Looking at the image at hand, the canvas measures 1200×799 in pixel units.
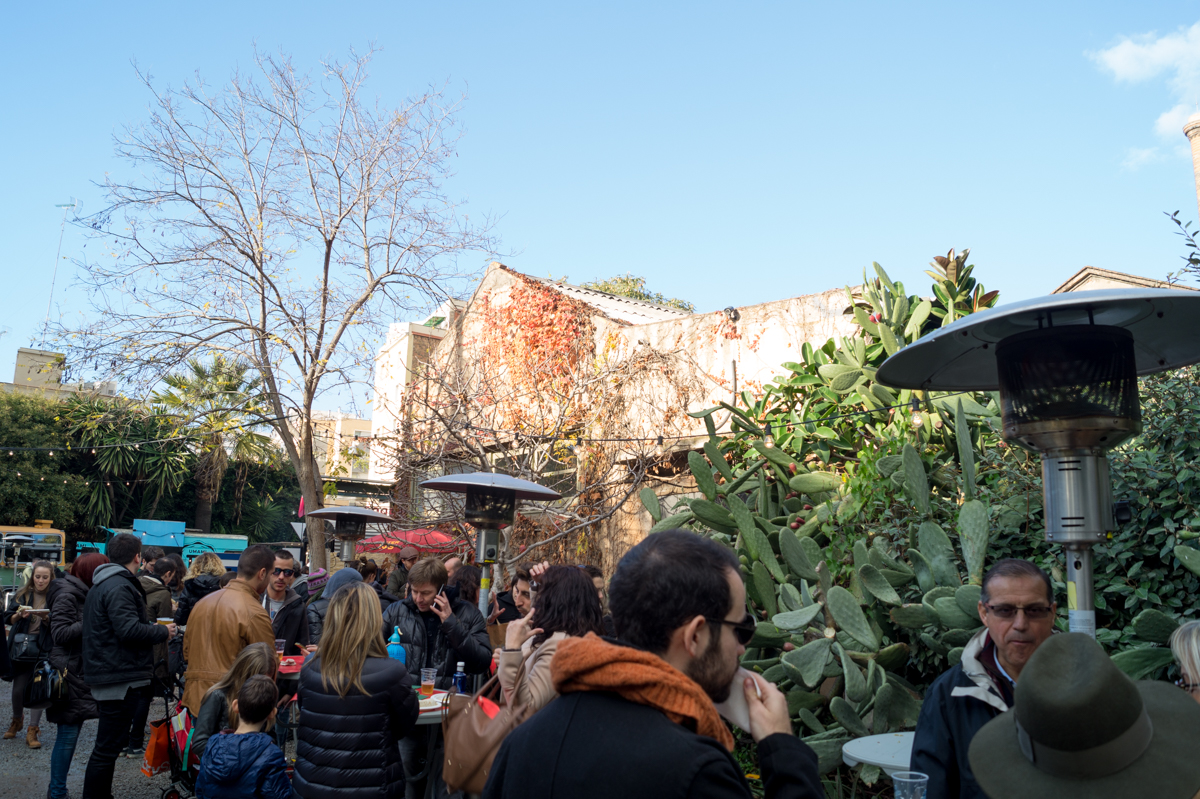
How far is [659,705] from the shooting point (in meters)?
1.55

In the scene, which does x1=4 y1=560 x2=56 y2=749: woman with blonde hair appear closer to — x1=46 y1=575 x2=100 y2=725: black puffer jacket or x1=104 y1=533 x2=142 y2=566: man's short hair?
x1=46 y1=575 x2=100 y2=725: black puffer jacket

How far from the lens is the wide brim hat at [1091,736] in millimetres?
1444

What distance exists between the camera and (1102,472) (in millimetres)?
2443

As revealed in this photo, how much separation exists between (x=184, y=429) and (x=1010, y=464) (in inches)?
506

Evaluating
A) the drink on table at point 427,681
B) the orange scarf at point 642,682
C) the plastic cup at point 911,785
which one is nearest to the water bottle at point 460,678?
the drink on table at point 427,681

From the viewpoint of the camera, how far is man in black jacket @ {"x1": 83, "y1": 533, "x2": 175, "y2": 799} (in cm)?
579

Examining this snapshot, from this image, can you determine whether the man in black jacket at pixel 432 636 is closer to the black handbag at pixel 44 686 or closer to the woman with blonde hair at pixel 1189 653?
the black handbag at pixel 44 686

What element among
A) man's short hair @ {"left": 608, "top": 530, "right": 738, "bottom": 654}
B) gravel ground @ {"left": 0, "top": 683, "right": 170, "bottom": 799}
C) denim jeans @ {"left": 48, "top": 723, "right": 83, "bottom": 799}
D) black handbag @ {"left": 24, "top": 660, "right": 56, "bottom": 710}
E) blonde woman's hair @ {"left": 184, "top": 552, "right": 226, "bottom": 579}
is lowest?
gravel ground @ {"left": 0, "top": 683, "right": 170, "bottom": 799}

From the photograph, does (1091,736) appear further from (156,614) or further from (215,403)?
(215,403)

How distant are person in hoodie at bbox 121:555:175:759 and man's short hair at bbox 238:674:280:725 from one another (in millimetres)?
2883

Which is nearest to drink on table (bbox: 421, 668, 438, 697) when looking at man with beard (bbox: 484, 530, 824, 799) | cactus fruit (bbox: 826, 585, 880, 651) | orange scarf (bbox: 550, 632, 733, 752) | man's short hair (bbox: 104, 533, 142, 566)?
man's short hair (bbox: 104, 533, 142, 566)

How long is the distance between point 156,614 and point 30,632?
1.07 m

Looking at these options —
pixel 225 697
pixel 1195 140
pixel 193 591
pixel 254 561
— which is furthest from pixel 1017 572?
pixel 1195 140

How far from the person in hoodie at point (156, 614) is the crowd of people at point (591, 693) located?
1.06m
